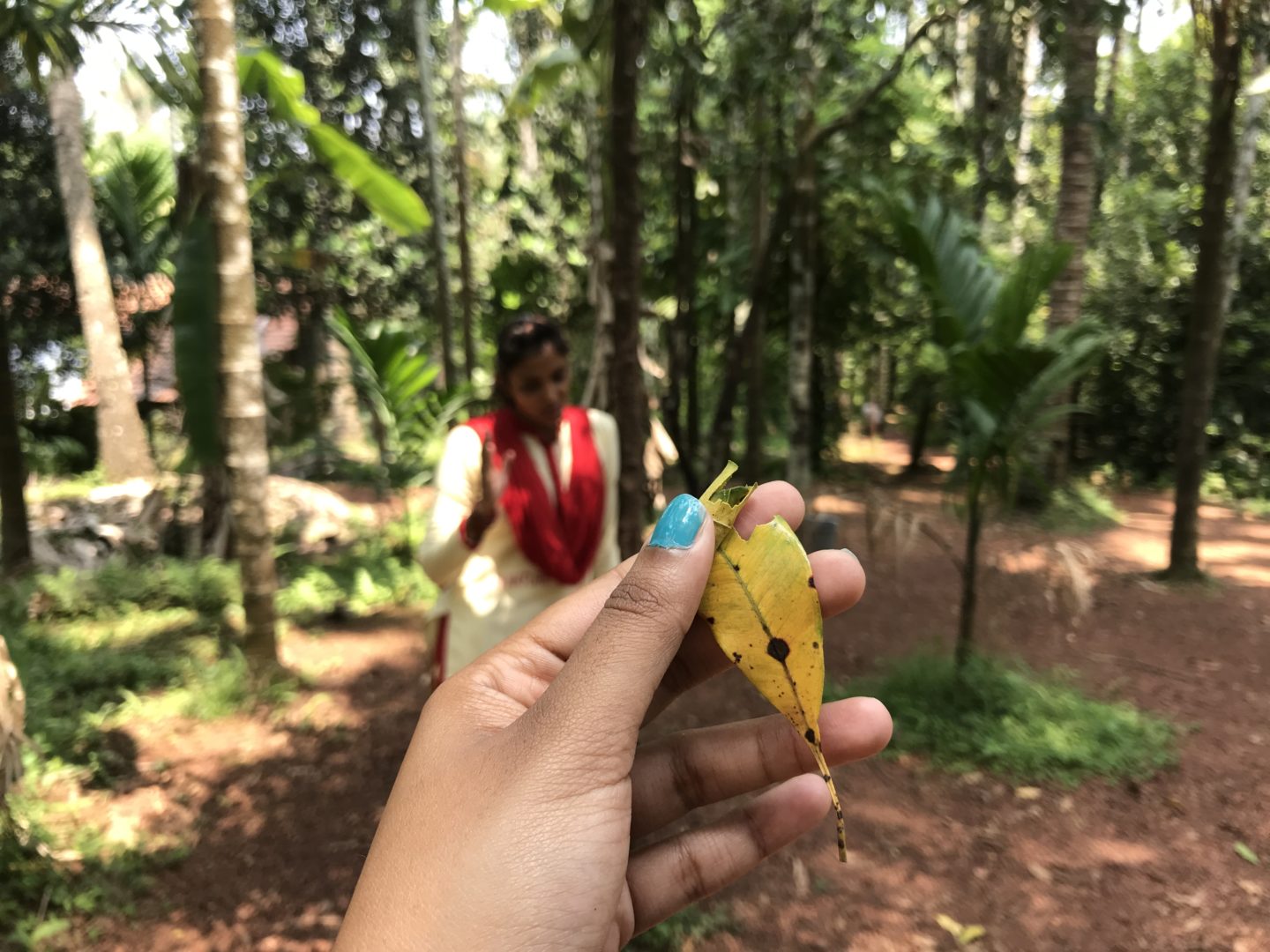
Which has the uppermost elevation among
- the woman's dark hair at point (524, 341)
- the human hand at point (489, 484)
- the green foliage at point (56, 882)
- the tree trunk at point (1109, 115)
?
the tree trunk at point (1109, 115)

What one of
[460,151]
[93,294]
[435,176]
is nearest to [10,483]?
[93,294]

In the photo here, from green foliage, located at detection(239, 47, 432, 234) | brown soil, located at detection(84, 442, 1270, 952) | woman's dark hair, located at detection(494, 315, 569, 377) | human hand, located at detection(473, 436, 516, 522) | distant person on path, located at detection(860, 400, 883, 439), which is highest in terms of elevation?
green foliage, located at detection(239, 47, 432, 234)

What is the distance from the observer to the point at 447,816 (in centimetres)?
104

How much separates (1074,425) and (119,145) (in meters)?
13.1

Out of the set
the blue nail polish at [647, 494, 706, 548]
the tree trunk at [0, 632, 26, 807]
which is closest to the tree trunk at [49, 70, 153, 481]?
the tree trunk at [0, 632, 26, 807]

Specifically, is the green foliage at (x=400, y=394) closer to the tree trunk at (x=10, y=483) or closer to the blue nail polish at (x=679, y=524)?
the tree trunk at (x=10, y=483)

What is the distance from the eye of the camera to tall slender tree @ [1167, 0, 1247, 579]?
16.1ft

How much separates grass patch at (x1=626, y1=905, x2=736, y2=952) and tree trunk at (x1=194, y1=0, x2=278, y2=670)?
2980 mm

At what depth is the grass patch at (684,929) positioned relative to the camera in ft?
8.91

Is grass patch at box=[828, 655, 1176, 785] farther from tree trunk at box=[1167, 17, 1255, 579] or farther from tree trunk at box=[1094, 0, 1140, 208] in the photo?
tree trunk at box=[1094, 0, 1140, 208]

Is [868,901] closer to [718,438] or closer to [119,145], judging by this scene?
[718,438]

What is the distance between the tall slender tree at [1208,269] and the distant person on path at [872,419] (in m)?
10.2

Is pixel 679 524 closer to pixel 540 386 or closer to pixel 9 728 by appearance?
pixel 540 386

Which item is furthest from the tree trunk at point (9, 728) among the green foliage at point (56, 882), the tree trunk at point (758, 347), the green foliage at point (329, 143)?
the tree trunk at point (758, 347)
